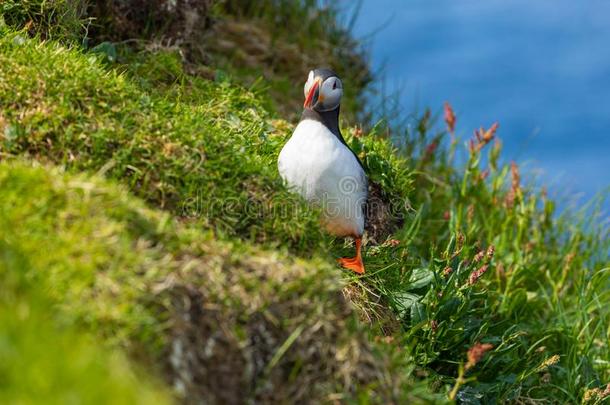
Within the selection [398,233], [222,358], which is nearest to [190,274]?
[222,358]

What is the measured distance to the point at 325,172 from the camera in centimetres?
486

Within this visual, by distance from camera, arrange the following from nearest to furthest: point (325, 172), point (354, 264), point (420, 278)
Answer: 1. point (325, 172)
2. point (354, 264)
3. point (420, 278)

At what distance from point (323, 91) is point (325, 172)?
500 mm

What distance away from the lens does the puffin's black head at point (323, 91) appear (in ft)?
16.5

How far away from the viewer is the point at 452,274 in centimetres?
565

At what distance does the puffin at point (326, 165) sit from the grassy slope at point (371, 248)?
0.67 ft

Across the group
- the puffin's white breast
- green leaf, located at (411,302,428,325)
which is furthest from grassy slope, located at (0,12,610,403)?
the puffin's white breast

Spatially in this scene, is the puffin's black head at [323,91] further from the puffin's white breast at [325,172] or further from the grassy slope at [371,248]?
the grassy slope at [371,248]

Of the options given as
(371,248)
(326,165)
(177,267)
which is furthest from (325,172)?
(177,267)

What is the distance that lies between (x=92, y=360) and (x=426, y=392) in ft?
5.86

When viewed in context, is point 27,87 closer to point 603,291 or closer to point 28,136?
point 28,136

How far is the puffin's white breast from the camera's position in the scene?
4.87 metres

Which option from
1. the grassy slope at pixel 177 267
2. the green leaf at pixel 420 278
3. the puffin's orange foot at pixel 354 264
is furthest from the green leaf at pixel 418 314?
the grassy slope at pixel 177 267

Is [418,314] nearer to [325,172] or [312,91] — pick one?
[325,172]
